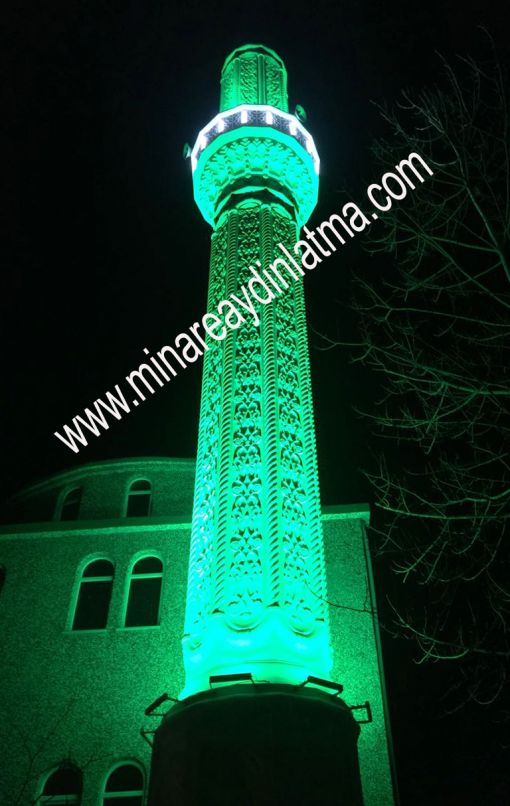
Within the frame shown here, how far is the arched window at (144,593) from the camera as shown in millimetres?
12453

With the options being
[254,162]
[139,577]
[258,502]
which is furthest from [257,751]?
[254,162]

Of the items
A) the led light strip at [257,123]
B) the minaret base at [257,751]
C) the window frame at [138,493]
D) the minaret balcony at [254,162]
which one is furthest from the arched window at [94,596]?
the led light strip at [257,123]

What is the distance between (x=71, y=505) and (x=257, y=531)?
7471mm

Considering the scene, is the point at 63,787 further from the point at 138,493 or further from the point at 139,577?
the point at 138,493

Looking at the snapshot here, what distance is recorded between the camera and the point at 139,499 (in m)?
14.9

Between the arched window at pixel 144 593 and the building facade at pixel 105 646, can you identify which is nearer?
the building facade at pixel 105 646

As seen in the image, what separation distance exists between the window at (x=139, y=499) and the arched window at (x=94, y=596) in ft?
5.05

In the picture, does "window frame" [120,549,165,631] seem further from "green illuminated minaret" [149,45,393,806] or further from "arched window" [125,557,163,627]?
Result: "green illuminated minaret" [149,45,393,806]

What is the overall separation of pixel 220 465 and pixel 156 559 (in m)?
4.38

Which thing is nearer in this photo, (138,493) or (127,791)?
(127,791)

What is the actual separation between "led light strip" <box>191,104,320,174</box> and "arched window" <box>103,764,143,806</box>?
1020 cm

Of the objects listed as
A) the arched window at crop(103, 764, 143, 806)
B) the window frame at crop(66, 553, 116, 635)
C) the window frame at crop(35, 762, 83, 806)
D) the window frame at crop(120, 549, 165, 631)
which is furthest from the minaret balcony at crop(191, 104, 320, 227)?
the window frame at crop(35, 762, 83, 806)

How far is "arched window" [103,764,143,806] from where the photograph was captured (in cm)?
1068

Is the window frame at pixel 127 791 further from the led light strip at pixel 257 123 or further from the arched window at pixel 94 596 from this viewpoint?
the led light strip at pixel 257 123
